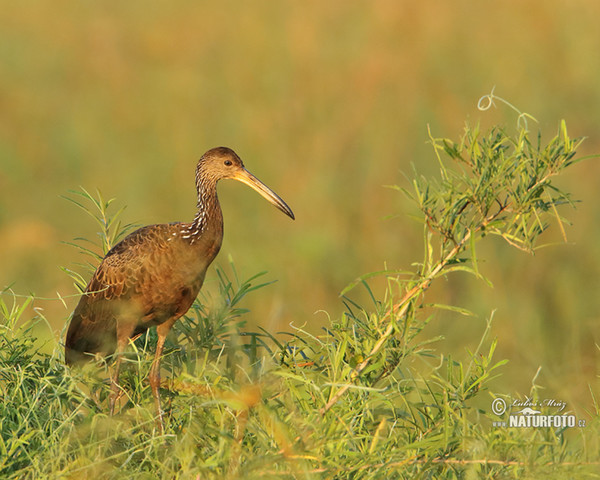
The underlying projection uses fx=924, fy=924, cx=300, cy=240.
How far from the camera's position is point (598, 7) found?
846 cm

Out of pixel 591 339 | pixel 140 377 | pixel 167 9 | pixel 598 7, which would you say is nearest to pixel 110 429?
pixel 140 377

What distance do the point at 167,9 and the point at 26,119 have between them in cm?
215

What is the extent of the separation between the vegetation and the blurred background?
2865 mm

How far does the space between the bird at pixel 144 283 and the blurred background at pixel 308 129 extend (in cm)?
195

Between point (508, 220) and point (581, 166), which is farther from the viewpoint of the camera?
point (581, 166)

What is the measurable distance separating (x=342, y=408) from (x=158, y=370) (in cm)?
80

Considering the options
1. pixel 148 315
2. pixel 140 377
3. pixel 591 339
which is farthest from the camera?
pixel 591 339

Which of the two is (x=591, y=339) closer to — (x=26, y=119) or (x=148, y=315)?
(x=148, y=315)

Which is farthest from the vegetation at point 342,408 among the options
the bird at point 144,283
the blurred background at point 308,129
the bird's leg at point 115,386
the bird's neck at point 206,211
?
the blurred background at point 308,129

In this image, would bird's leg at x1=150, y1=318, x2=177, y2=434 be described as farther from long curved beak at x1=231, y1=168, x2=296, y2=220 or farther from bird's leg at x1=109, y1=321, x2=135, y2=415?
long curved beak at x1=231, y1=168, x2=296, y2=220

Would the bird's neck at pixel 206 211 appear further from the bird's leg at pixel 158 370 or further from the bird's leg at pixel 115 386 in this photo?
the bird's leg at pixel 115 386

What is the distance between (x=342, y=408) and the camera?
2377mm

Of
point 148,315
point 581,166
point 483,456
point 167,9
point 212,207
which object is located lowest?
point 483,456

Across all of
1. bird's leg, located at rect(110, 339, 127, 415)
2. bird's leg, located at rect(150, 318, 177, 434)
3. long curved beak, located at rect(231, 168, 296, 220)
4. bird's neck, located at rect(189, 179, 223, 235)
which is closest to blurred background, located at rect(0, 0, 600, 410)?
long curved beak, located at rect(231, 168, 296, 220)
